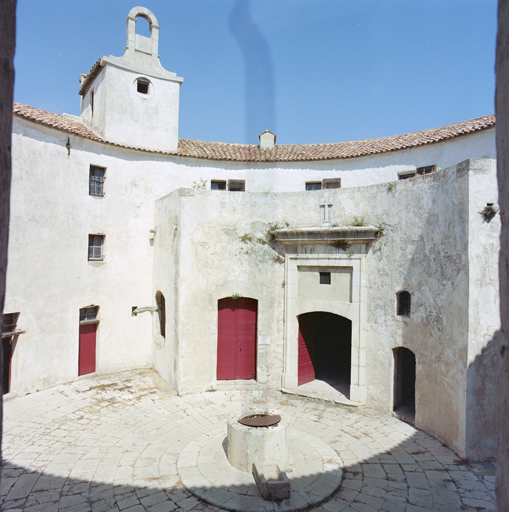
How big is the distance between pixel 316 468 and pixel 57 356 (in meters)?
9.27

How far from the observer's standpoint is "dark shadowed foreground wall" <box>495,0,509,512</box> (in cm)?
183

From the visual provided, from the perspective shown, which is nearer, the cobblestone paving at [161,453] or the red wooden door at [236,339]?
the cobblestone paving at [161,453]

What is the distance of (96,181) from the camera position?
14.2 m

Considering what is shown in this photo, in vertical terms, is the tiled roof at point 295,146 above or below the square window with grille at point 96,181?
above

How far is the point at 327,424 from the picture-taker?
10273mm

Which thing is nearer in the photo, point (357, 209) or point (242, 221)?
point (357, 209)

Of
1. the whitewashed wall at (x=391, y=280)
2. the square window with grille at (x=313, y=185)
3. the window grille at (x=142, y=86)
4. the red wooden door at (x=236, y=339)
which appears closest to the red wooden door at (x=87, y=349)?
the whitewashed wall at (x=391, y=280)

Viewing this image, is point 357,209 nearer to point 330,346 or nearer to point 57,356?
point 330,346

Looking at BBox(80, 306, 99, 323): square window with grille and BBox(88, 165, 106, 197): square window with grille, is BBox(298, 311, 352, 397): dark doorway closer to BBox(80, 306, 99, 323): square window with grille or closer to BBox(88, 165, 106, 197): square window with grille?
BBox(80, 306, 99, 323): square window with grille

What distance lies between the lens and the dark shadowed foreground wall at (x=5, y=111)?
1.93m

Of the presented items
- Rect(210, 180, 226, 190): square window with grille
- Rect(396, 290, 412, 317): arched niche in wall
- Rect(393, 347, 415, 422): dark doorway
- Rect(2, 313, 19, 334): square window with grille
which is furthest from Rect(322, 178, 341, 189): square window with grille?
Rect(2, 313, 19, 334): square window with grille

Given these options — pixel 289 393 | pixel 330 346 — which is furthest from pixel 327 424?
pixel 330 346

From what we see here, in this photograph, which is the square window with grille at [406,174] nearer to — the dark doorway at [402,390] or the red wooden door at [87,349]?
the dark doorway at [402,390]

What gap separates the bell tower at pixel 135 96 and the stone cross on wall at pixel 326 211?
760 centimetres
